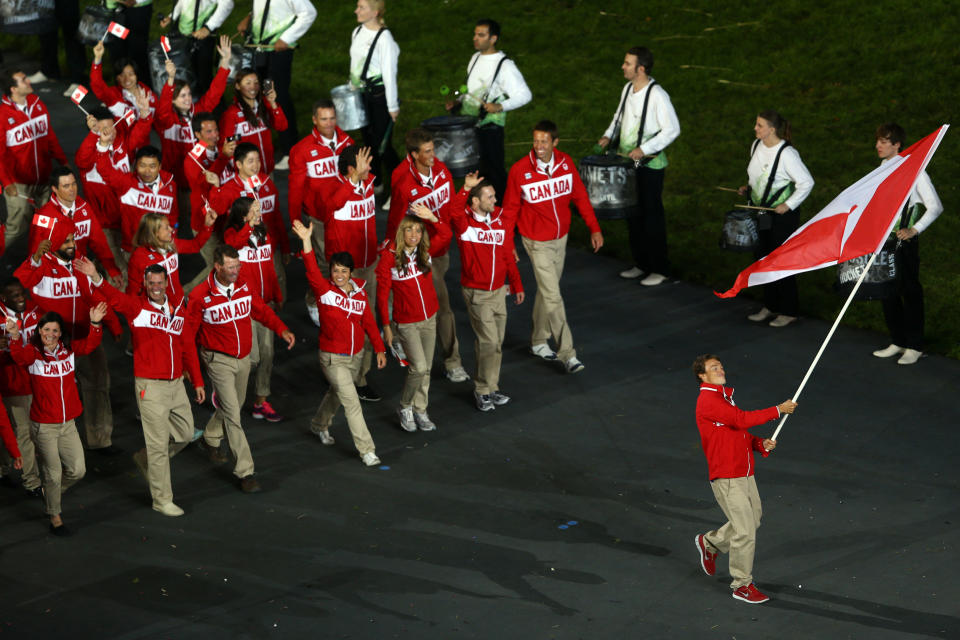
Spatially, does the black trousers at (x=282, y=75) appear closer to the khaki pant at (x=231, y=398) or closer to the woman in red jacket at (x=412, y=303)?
the woman in red jacket at (x=412, y=303)

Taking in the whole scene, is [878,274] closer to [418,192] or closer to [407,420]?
[418,192]

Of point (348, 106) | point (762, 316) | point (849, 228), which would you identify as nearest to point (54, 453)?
point (849, 228)

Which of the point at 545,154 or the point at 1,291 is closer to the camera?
the point at 1,291

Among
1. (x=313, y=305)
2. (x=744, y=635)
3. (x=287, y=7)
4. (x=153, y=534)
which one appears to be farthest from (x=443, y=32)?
(x=744, y=635)

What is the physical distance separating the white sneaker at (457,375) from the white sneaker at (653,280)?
111 inches

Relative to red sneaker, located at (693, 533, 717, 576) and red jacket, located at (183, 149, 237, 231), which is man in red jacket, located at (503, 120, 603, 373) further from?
red sneaker, located at (693, 533, 717, 576)

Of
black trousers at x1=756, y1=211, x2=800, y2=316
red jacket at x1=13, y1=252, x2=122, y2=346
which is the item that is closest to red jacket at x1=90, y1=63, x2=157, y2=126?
red jacket at x1=13, y1=252, x2=122, y2=346

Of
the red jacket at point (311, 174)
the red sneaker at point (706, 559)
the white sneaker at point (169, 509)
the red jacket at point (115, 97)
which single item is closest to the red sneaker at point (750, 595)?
the red sneaker at point (706, 559)

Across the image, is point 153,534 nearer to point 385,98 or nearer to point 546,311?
point 546,311

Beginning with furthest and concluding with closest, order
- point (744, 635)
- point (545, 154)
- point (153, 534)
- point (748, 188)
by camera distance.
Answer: point (748, 188) < point (545, 154) < point (153, 534) < point (744, 635)

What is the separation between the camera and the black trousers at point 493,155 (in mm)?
14352

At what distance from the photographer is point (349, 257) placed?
399 inches

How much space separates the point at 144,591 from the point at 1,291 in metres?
2.64

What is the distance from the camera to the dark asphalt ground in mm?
8164
